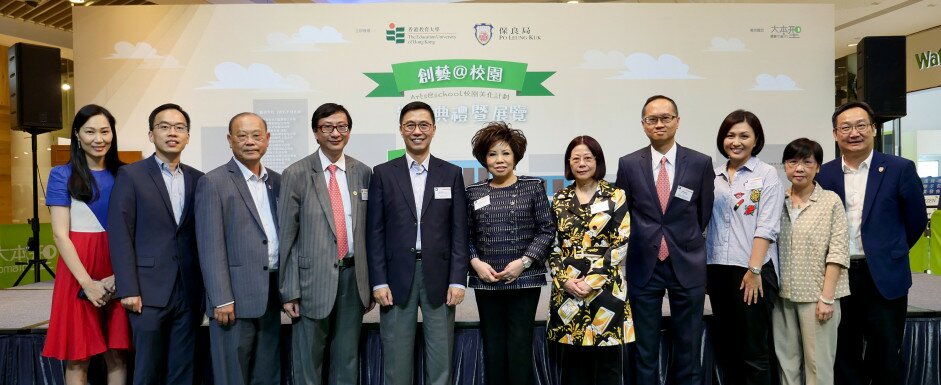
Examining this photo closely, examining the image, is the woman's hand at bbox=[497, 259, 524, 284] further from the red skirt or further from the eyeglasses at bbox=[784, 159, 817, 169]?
the red skirt

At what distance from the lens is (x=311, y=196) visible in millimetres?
2314

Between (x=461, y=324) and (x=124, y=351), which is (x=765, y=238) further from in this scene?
(x=124, y=351)

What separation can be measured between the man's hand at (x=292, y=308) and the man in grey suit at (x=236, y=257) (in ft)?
0.29

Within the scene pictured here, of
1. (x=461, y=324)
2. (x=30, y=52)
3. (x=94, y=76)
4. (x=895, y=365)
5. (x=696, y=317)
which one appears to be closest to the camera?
(x=696, y=317)

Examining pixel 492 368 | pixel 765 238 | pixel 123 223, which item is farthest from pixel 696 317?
pixel 123 223

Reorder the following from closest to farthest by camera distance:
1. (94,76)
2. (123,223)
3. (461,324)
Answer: (123,223) → (461,324) → (94,76)

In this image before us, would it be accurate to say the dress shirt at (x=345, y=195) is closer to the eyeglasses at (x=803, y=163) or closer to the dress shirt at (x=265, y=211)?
the dress shirt at (x=265, y=211)

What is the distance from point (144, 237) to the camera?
2283 mm

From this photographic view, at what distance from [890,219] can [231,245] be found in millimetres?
2918

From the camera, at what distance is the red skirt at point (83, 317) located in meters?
2.33

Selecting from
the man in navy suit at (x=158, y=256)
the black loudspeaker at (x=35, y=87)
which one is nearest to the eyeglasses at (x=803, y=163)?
the man in navy suit at (x=158, y=256)

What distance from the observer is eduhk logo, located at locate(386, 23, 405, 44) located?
522cm

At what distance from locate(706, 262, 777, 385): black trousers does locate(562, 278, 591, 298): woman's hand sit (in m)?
0.70

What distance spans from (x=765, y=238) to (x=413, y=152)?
5.05ft
